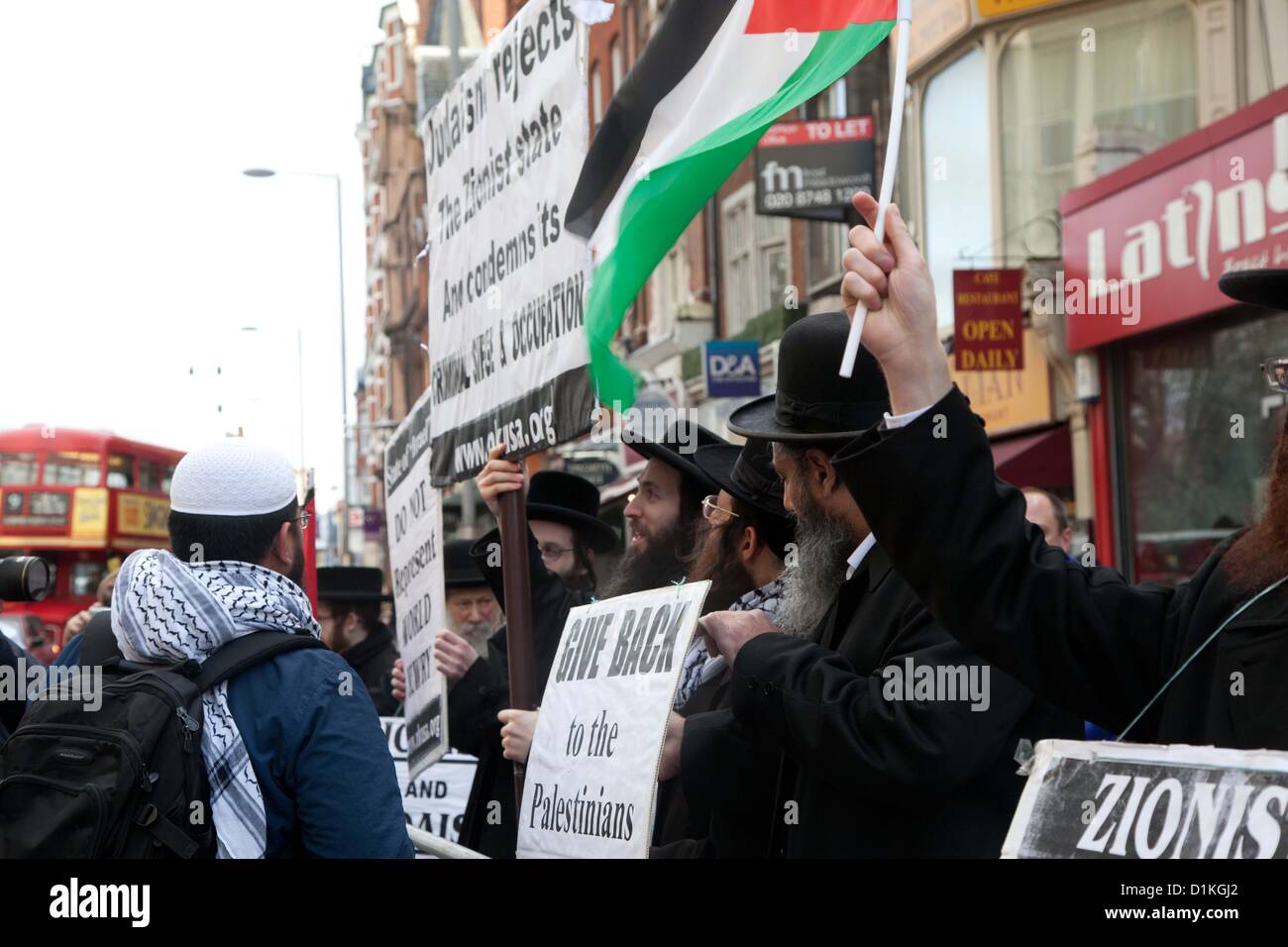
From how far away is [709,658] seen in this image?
12.4 feet

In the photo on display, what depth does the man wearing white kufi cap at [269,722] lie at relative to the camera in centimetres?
Result: 287

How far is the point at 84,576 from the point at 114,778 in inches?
Answer: 926

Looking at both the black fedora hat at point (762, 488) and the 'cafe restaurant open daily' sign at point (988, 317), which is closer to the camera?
the black fedora hat at point (762, 488)

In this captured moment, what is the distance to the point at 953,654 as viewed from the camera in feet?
9.16

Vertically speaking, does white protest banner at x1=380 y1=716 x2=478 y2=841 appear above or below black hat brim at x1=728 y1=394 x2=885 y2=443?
below

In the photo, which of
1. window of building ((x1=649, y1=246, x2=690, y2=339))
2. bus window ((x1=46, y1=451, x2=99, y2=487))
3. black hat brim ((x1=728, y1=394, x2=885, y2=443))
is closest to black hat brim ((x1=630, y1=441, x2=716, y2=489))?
black hat brim ((x1=728, y1=394, x2=885, y2=443))

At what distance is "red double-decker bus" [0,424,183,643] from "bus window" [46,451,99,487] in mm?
15

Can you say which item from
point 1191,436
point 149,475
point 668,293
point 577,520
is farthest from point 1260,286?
point 668,293

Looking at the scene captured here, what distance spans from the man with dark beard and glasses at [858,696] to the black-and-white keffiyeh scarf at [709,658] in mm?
483

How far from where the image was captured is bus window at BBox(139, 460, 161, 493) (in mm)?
25828

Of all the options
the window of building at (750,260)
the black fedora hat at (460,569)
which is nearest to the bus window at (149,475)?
the window of building at (750,260)

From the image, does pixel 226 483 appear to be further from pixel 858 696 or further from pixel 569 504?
pixel 569 504

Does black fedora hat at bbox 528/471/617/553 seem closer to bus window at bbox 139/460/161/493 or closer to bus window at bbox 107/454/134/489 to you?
bus window at bbox 107/454/134/489

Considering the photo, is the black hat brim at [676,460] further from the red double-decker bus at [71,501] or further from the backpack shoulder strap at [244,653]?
the red double-decker bus at [71,501]
